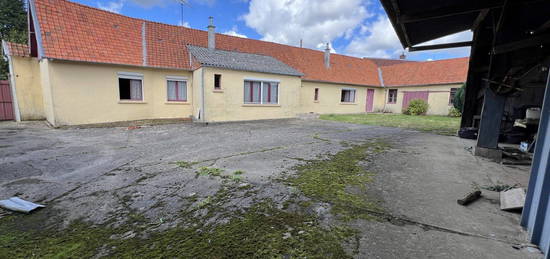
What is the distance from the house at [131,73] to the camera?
1000 cm

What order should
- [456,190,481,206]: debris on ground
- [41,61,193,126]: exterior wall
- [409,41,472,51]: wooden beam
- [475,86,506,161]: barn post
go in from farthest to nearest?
[41,61,193,126]: exterior wall, [409,41,472,51]: wooden beam, [475,86,506,161]: barn post, [456,190,481,206]: debris on ground

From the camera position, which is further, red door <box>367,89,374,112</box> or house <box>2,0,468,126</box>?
red door <box>367,89,374,112</box>

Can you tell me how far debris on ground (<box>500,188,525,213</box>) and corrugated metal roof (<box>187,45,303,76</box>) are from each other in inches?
441

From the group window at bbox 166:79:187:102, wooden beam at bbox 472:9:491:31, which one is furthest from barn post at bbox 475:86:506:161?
window at bbox 166:79:187:102

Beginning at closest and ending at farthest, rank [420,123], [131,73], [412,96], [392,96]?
[131,73], [420,123], [412,96], [392,96]

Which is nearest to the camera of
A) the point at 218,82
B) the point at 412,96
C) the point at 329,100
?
the point at 218,82

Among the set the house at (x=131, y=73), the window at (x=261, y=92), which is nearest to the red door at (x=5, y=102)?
the house at (x=131, y=73)

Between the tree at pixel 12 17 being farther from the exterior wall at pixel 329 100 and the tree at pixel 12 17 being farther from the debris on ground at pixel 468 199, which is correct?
the debris on ground at pixel 468 199

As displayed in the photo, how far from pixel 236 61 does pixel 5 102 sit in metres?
10.7

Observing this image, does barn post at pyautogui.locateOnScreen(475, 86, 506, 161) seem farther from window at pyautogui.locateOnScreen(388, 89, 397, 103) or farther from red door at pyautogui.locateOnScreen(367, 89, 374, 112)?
window at pyautogui.locateOnScreen(388, 89, 397, 103)

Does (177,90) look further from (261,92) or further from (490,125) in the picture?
(490,125)

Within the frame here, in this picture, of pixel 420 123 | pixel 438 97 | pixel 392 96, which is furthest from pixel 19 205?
pixel 392 96

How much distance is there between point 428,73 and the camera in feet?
68.3

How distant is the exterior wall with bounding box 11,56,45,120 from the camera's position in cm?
1074
